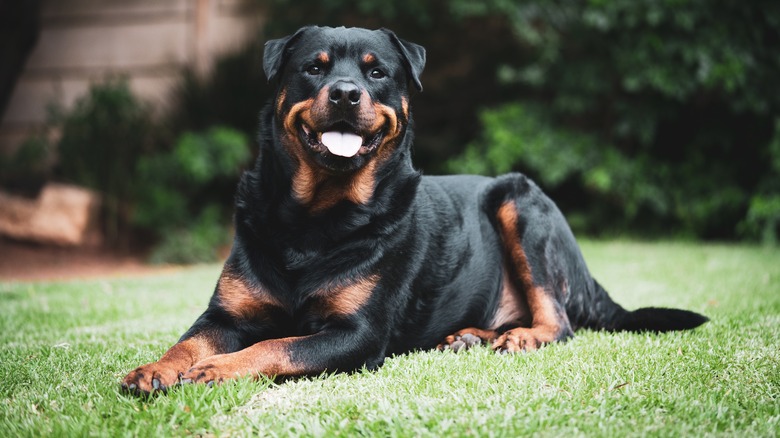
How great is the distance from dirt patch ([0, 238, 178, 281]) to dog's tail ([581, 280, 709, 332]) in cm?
537

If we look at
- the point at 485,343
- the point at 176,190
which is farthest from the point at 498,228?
the point at 176,190

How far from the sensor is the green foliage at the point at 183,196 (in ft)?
26.1

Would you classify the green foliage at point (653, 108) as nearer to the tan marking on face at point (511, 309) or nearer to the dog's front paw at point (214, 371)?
the tan marking on face at point (511, 309)

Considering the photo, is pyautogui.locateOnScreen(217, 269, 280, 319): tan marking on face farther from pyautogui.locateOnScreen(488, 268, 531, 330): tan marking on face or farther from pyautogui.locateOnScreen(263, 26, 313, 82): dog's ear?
pyautogui.locateOnScreen(488, 268, 531, 330): tan marking on face

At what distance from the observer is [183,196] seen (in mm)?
8602

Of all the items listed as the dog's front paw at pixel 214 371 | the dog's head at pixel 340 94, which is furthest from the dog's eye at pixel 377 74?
the dog's front paw at pixel 214 371

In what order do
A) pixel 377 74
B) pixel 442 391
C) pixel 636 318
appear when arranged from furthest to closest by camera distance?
pixel 636 318 → pixel 377 74 → pixel 442 391

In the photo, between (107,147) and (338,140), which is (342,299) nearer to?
(338,140)

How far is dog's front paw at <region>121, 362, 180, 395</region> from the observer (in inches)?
91.2

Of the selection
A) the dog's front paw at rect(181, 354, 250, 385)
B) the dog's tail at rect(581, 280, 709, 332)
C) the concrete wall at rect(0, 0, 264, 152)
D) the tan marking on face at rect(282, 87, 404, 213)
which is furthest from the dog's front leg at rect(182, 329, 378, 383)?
the concrete wall at rect(0, 0, 264, 152)

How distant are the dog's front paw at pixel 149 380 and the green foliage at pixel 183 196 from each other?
18.7 ft

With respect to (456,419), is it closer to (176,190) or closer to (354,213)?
(354,213)

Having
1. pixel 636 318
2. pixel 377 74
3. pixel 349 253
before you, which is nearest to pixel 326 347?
pixel 349 253

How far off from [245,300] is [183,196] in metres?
6.17
